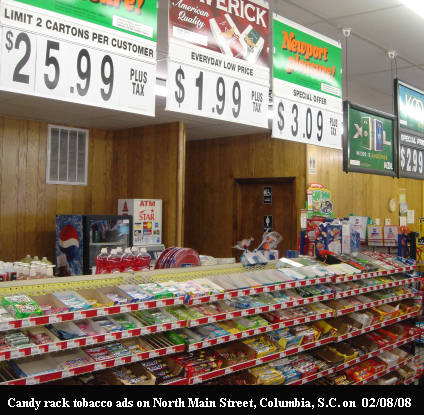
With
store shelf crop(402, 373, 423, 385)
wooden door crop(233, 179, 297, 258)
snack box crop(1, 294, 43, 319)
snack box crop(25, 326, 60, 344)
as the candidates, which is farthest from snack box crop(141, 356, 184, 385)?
wooden door crop(233, 179, 297, 258)

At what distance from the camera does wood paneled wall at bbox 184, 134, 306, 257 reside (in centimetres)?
820

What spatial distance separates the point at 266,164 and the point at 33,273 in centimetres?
548

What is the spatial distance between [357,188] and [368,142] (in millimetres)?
4656

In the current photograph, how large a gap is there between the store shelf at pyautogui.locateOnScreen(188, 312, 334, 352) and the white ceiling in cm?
267

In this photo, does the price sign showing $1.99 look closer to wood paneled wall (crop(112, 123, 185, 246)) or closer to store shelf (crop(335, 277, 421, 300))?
store shelf (crop(335, 277, 421, 300))

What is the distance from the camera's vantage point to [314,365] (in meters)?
4.08

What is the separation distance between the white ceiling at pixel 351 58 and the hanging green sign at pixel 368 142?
0.79 metres

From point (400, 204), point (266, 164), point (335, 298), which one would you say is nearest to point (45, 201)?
point (266, 164)

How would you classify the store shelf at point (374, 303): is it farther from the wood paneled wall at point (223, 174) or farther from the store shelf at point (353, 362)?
the wood paneled wall at point (223, 174)

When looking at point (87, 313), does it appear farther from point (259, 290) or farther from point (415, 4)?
point (415, 4)

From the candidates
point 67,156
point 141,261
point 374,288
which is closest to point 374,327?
point 374,288

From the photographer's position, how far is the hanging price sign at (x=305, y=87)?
3.78m

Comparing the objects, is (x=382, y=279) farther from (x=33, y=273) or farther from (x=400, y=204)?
(x=400, y=204)

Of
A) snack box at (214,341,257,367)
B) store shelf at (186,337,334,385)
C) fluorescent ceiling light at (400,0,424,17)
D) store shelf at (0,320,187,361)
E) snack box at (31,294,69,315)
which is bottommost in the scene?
store shelf at (186,337,334,385)
